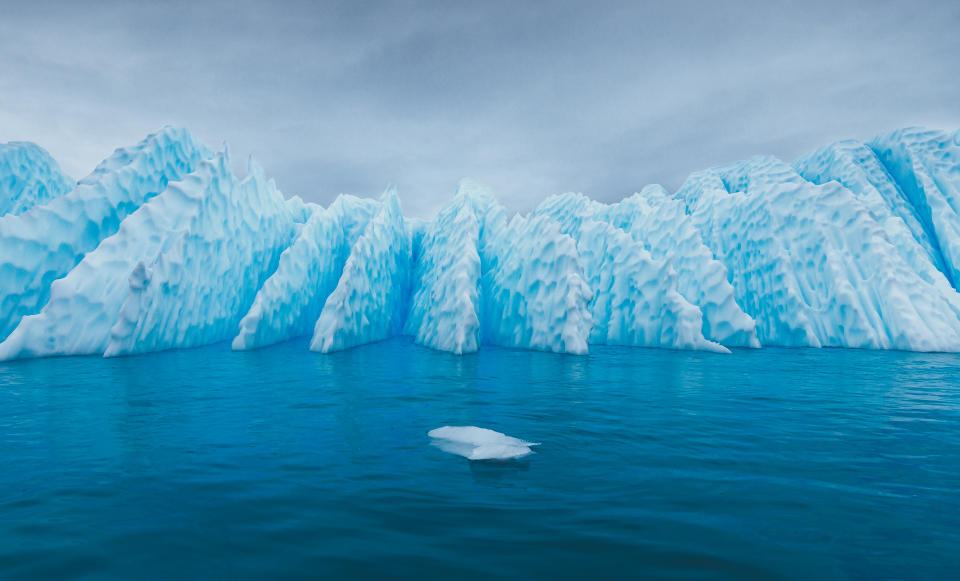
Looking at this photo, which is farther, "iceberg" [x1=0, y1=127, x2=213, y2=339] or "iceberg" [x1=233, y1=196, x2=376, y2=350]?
"iceberg" [x1=233, y1=196, x2=376, y2=350]

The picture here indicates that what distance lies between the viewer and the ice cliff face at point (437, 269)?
1742cm

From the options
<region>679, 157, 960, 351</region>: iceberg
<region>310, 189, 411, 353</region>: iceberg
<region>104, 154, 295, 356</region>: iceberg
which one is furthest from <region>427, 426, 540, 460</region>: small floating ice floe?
<region>679, 157, 960, 351</region>: iceberg

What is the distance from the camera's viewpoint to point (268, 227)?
24078 millimetres

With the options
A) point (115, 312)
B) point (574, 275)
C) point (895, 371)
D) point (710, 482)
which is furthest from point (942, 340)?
point (115, 312)

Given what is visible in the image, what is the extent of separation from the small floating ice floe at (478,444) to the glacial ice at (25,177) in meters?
31.0

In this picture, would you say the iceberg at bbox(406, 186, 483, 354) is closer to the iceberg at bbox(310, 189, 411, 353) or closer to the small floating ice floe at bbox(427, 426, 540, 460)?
the iceberg at bbox(310, 189, 411, 353)

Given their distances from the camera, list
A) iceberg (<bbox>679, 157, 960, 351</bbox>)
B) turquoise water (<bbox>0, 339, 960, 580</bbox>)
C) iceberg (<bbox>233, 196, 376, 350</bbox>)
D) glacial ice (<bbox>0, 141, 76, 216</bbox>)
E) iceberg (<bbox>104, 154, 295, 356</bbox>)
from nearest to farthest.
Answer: turquoise water (<bbox>0, 339, 960, 580</bbox>), iceberg (<bbox>104, 154, 295, 356</bbox>), iceberg (<bbox>233, 196, 376, 350</bbox>), iceberg (<bbox>679, 157, 960, 351</bbox>), glacial ice (<bbox>0, 141, 76, 216</bbox>)

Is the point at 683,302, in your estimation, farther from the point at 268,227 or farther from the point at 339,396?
the point at 268,227

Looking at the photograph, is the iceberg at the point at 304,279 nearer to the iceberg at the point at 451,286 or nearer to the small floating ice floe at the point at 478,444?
the iceberg at the point at 451,286

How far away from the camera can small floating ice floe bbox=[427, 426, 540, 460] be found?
5676 millimetres

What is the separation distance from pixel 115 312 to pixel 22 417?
10.8m

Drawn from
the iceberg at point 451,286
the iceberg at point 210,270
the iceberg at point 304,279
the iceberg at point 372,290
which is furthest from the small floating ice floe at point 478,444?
the iceberg at point 304,279

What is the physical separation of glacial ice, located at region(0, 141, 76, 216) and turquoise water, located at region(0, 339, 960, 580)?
23199 millimetres

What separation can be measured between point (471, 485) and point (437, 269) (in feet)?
62.8
